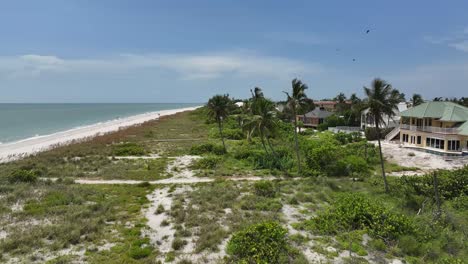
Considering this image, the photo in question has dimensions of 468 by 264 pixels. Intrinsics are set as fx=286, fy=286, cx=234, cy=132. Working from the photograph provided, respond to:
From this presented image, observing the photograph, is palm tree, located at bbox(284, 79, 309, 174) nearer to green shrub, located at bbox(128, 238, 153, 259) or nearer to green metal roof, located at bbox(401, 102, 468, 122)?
green shrub, located at bbox(128, 238, 153, 259)

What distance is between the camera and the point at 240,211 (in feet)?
56.0

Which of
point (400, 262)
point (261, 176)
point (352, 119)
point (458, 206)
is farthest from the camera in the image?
point (352, 119)

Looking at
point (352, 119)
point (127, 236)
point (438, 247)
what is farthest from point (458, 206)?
point (352, 119)

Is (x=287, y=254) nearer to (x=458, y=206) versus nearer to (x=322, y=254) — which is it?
(x=322, y=254)

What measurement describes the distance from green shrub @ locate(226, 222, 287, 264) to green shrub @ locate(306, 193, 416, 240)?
3.05m

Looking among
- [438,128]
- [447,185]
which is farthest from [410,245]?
[438,128]

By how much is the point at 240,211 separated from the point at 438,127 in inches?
1292

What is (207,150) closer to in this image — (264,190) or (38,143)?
(264,190)

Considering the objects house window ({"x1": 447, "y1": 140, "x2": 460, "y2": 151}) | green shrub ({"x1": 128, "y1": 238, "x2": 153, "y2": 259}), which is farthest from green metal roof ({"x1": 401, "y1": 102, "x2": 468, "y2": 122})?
green shrub ({"x1": 128, "y1": 238, "x2": 153, "y2": 259})

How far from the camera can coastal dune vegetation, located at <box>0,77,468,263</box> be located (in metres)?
12.4

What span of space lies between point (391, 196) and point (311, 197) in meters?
6.17

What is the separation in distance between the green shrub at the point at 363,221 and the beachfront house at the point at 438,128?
26652 mm

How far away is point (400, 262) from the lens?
482 inches

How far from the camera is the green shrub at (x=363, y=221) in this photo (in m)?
14.3
